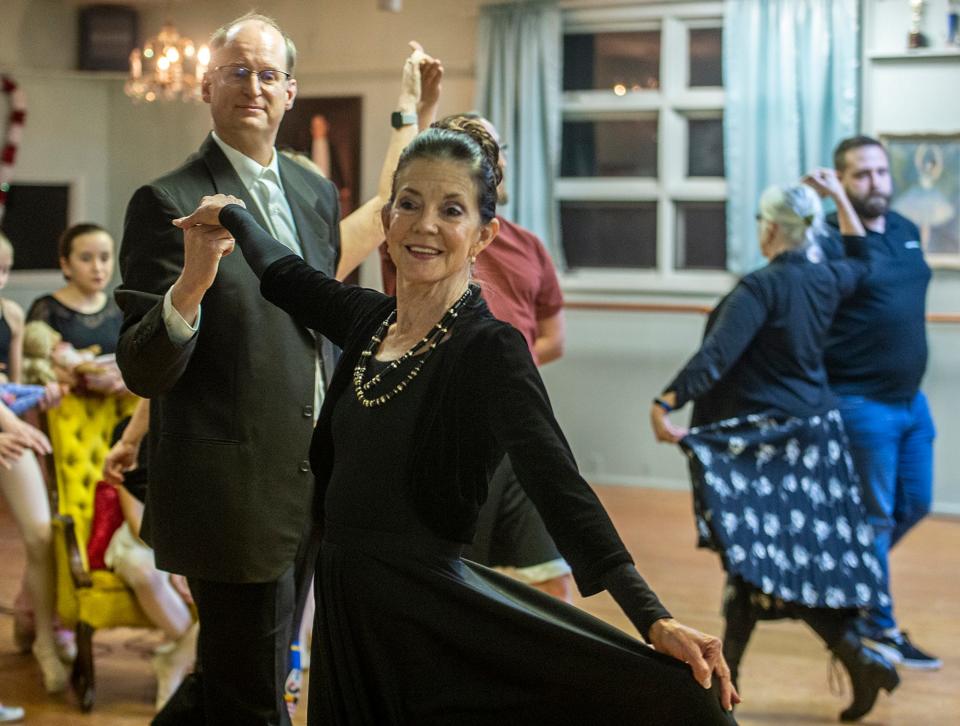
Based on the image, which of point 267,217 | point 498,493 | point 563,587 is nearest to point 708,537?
point 563,587

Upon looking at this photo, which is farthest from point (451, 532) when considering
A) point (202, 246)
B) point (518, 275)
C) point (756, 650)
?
point (756, 650)

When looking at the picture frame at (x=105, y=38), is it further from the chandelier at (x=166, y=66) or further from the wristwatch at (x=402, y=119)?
the wristwatch at (x=402, y=119)

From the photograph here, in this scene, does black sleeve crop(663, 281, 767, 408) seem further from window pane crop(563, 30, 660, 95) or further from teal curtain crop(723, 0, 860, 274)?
window pane crop(563, 30, 660, 95)

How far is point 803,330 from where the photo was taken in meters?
3.73

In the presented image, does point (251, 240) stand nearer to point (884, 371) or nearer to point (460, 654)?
point (460, 654)

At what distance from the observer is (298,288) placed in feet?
6.71

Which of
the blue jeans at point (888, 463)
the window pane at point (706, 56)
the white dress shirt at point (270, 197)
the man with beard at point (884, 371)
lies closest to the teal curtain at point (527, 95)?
the window pane at point (706, 56)

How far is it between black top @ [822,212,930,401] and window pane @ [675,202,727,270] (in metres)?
2.88

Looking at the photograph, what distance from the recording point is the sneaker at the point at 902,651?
409 cm

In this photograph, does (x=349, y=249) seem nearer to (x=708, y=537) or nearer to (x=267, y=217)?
(x=267, y=217)

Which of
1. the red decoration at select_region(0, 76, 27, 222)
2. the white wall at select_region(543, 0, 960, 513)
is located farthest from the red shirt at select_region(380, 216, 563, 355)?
the red decoration at select_region(0, 76, 27, 222)

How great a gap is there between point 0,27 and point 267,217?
20.8 ft

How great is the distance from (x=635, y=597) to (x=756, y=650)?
289 centimetres

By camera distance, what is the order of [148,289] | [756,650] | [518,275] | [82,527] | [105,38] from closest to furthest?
[148,289]
[518,275]
[82,527]
[756,650]
[105,38]
